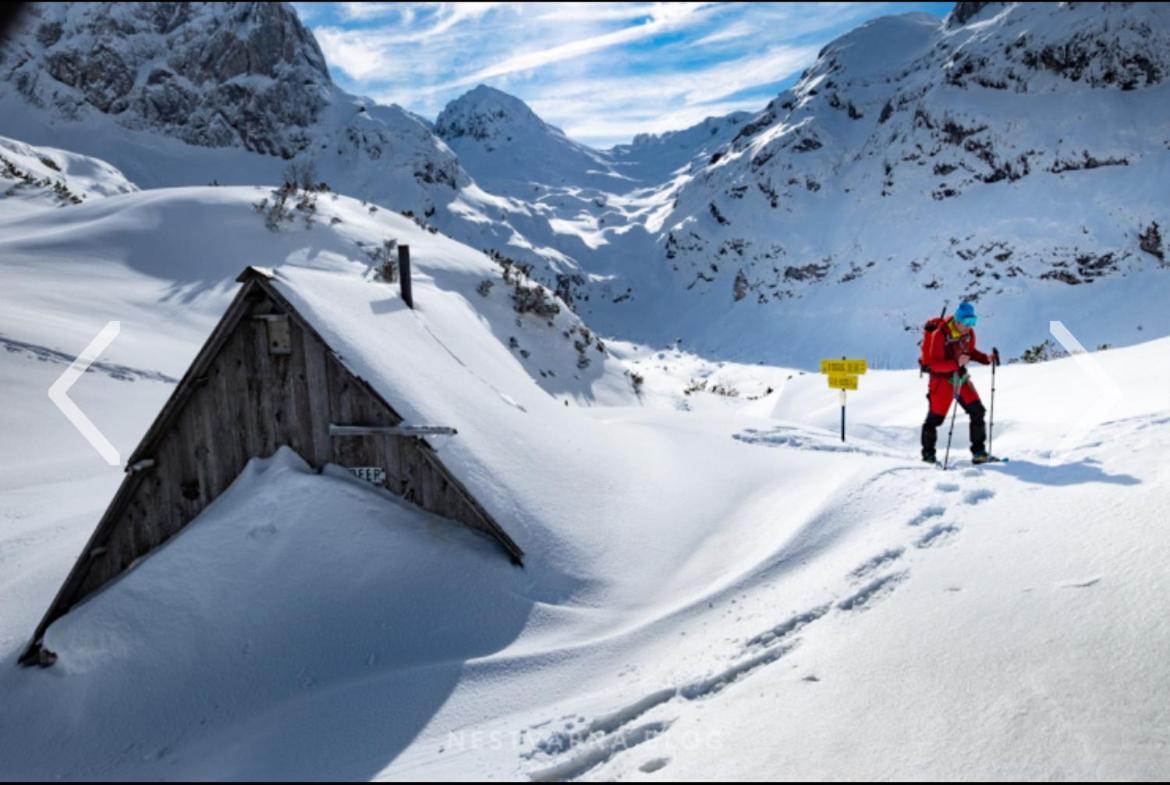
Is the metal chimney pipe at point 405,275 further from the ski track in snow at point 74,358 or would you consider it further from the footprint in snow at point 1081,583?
the footprint in snow at point 1081,583

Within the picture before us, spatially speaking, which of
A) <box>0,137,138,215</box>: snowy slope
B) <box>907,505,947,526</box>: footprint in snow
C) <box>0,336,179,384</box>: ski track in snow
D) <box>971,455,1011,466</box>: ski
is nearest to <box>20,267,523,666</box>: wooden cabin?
<box>907,505,947,526</box>: footprint in snow

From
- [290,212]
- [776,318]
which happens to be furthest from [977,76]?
[290,212]

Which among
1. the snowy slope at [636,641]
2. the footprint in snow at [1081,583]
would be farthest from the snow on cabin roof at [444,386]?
the footprint in snow at [1081,583]

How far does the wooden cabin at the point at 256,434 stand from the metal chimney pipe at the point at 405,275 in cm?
200

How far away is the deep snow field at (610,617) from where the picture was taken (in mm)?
2854

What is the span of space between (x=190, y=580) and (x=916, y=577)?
4.79 metres

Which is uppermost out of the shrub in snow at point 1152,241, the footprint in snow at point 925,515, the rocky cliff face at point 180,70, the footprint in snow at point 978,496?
the rocky cliff face at point 180,70

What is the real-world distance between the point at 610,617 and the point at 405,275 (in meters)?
4.16

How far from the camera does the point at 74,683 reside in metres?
3.79

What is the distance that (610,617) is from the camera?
4219mm

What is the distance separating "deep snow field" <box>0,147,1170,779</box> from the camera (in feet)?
9.36

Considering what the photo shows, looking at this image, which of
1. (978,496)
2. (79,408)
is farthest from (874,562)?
(79,408)

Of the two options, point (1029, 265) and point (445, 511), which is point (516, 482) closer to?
point (445, 511)

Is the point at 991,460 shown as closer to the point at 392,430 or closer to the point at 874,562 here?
the point at 874,562
